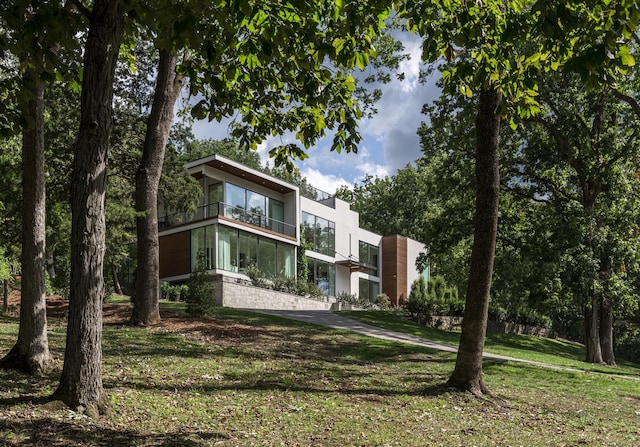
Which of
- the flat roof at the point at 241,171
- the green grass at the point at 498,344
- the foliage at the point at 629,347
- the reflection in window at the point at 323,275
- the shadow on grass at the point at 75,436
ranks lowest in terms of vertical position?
the foliage at the point at 629,347

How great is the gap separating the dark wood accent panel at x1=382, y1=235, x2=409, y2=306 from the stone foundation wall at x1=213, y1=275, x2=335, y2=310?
14.1 metres

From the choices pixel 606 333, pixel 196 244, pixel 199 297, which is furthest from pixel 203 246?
pixel 606 333

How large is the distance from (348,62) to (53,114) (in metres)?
13.9

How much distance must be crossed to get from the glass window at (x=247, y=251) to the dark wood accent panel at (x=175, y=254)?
108 inches

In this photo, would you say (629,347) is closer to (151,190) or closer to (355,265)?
(355,265)

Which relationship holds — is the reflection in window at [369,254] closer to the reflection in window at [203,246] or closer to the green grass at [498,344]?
the green grass at [498,344]

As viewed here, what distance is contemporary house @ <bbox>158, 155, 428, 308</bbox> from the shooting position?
3316cm

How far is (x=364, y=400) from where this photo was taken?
9.78 metres

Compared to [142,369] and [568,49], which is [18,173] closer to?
[142,369]

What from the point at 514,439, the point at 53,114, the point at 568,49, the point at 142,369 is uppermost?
the point at 53,114

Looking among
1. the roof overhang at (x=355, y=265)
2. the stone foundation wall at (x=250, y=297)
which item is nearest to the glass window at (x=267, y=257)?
the stone foundation wall at (x=250, y=297)

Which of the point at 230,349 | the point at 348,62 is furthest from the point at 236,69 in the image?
the point at 230,349

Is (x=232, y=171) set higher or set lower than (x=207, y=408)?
higher

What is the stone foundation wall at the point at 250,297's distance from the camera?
3030 centimetres
